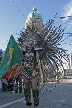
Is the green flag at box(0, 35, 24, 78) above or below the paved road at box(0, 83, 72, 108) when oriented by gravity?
above

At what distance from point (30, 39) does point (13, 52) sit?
60cm

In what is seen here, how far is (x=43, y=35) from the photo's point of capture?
7020mm

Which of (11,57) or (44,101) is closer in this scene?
(11,57)

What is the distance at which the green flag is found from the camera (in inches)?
267

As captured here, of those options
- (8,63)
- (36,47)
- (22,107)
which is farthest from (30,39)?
(22,107)

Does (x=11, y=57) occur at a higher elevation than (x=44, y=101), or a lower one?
higher

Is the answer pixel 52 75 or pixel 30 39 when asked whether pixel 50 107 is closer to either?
pixel 52 75

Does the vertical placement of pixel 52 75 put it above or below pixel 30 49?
below

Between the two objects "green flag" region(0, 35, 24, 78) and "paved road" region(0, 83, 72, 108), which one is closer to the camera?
"green flag" region(0, 35, 24, 78)

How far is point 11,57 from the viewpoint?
6844mm

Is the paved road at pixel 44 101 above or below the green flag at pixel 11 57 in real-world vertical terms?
below

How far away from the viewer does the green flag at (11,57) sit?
679 cm

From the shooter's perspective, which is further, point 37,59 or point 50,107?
point 50,107

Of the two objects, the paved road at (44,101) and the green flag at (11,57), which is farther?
the paved road at (44,101)
